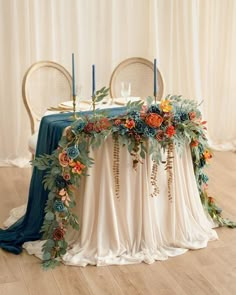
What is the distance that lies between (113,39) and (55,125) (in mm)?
1929

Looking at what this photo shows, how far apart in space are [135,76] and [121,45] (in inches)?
12.8

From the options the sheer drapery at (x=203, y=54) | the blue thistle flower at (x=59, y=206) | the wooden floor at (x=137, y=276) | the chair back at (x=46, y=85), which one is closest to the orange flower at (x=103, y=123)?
the blue thistle flower at (x=59, y=206)

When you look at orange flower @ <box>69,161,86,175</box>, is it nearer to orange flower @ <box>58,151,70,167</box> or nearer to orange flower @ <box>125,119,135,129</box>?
orange flower @ <box>58,151,70,167</box>

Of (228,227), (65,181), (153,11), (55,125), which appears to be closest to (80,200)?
(65,181)

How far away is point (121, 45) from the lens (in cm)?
479

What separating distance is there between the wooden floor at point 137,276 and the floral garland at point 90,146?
0.49ft

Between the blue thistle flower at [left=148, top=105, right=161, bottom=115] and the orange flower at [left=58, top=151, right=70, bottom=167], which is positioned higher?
the blue thistle flower at [left=148, top=105, right=161, bottom=115]

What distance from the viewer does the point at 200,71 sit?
16.7 feet

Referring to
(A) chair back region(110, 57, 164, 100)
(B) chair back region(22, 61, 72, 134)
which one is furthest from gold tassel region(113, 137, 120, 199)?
(A) chair back region(110, 57, 164, 100)

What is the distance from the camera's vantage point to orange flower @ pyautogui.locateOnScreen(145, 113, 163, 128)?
2818 mm

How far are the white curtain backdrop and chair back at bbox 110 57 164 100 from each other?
0.18m

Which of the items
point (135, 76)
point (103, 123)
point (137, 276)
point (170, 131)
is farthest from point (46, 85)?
point (137, 276)

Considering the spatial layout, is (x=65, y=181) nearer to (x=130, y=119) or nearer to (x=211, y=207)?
(x=130, y=119)

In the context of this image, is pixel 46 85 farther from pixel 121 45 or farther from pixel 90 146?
pixel 90 146
